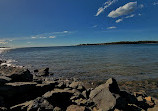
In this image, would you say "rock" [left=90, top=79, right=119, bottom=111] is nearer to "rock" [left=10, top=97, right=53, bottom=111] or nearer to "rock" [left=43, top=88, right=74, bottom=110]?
"rock" [left=43, top=88, right=74, bottom=110]

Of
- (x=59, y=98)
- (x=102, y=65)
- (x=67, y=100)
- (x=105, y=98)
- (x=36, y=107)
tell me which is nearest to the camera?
(x=36, y=107)

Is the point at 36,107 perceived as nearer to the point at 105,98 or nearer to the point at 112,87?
Answer: the point at 105,98

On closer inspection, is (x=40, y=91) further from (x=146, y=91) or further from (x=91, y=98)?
(x=146, y=91)

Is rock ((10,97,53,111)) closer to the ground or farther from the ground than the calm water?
farther from the ground

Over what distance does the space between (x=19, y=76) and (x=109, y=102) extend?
801 cm

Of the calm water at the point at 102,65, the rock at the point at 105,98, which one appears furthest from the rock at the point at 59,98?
the calm water at the point at 102,65

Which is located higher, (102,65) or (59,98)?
(59,98)

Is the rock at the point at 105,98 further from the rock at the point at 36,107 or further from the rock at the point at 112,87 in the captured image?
the rock at the point at 36,107

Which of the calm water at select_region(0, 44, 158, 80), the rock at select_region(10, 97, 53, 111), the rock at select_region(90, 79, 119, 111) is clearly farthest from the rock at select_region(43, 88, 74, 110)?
the calm water at select_region(0, 44, 158, 80)

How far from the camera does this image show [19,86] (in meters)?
6.88

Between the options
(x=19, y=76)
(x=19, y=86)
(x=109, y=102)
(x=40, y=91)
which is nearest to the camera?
(x=109, y=102)

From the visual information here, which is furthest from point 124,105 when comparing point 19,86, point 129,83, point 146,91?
point 19,86

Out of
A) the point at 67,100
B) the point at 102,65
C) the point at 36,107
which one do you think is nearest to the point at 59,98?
the point at 67,100

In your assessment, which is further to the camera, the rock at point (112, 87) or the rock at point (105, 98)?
the rock at point (112, 87)
